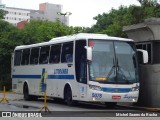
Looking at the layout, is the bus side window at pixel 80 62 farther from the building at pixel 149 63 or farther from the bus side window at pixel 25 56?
the bus side window at pixel 25 56

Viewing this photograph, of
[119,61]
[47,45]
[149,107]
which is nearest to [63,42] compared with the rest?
[47,45]

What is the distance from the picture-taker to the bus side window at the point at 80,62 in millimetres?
19969

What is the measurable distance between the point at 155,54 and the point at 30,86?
859 cm

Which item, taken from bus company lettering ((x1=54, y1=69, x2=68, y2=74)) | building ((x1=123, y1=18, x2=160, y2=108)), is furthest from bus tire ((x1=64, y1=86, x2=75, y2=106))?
building ((x1=123, y1=18, x2=160, y2=108))

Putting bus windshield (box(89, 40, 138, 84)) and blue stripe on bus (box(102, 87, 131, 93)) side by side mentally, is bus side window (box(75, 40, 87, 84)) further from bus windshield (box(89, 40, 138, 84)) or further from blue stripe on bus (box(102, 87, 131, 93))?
blue stripe on bus (box(102, 87, 131, 93))

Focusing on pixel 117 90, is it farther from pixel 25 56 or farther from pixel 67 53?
pixel 25 56

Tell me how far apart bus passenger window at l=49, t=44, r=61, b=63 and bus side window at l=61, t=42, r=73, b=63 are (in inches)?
22.4

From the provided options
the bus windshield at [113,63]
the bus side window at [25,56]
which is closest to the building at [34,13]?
the bus side window at [25,56]

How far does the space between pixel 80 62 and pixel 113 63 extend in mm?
1632

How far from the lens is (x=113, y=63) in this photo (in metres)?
19.8

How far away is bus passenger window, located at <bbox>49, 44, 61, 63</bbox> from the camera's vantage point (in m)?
23.0

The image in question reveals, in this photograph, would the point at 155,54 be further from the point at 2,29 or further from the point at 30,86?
the point at 2,29

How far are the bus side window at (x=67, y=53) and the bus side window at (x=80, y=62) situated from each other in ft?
2.30

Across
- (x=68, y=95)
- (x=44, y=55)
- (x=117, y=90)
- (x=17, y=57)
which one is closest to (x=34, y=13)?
(x=17, y=57)
